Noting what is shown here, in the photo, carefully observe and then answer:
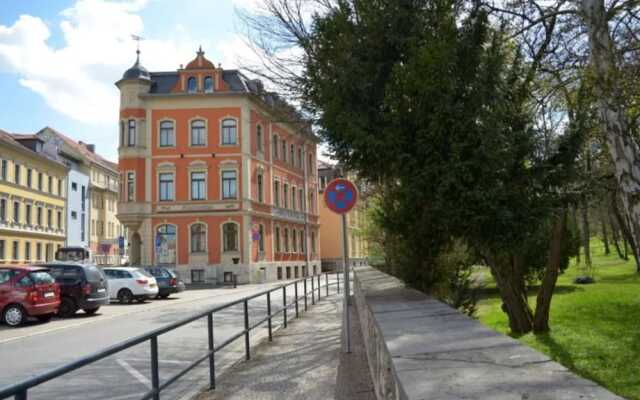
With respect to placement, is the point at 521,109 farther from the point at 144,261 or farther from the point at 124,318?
the point at 144,261

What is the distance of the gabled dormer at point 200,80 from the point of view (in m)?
45.6

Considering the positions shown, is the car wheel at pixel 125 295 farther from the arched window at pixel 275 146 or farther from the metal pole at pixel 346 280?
the arched window at pixel 275 146

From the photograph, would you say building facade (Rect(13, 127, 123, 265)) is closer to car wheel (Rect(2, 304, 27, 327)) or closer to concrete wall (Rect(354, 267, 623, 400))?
car wheel (Rect(2, 304, 27, 327))

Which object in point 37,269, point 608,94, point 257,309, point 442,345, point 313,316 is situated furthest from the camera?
point 37,269

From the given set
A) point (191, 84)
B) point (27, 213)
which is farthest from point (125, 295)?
point (27, 213)

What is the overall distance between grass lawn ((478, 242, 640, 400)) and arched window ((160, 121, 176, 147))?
98.8 ft

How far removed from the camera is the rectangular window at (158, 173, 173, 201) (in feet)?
148

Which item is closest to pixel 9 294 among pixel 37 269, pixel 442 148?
pixel 37 269

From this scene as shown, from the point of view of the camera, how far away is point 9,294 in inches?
654

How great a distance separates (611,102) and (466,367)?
6952 millimetres

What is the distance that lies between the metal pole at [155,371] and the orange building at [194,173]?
126 feet

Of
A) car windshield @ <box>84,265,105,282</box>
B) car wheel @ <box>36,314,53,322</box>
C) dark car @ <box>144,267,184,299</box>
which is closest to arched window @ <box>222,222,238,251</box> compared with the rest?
dark car @ <box>144,267,184,299</box>

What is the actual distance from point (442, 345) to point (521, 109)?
7793 millimetres

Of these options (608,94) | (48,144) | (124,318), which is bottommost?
(124,318)
